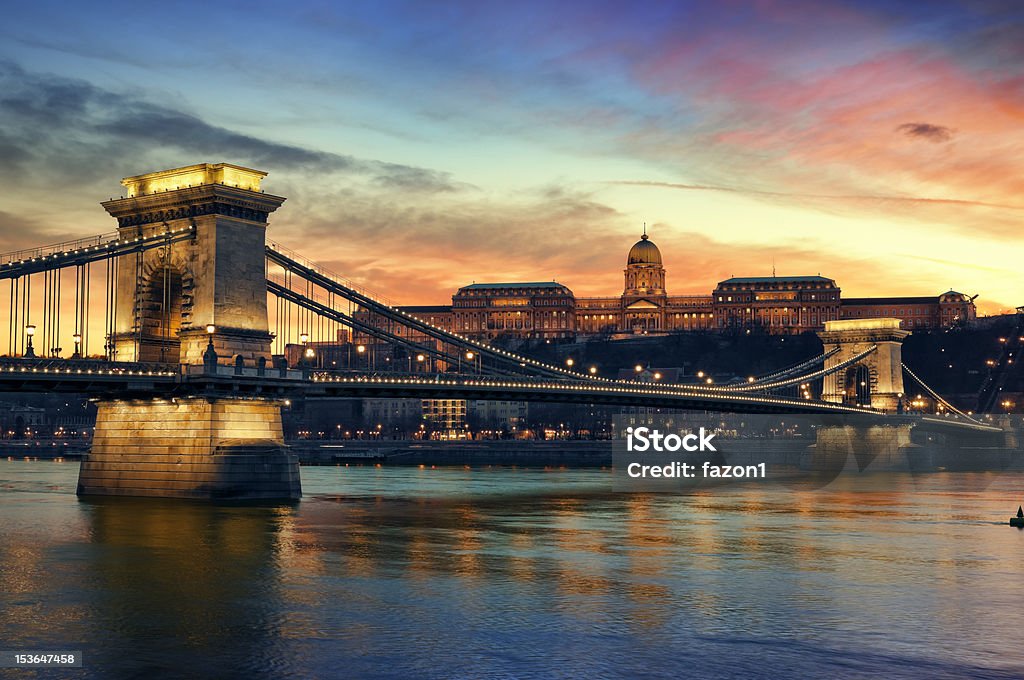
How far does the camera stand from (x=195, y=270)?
63281 millimetres

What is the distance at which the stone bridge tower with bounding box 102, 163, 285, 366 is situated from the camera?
62625 millimetres

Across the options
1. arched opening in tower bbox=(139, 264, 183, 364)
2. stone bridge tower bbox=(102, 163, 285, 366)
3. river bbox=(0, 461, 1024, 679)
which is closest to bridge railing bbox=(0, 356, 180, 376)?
stone bridge tower bbox=(102, 163, 285, 366)

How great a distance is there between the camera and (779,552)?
145 ft

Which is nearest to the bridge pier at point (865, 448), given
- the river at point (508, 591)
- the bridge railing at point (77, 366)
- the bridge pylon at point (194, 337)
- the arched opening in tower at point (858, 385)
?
the arched opening in tower at point (858, 385)

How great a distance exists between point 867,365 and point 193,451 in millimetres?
108033

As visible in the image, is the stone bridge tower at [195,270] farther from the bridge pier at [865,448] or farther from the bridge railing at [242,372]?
the bridge pier at [865,448]

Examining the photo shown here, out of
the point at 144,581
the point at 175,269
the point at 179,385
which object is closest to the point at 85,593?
the point at 144,581

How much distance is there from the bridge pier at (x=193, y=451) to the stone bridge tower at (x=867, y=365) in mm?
96617

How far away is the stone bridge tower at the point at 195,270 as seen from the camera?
62625 mm

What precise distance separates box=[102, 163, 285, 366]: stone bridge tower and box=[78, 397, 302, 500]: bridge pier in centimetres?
296

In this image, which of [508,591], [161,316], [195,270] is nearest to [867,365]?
[161,316]

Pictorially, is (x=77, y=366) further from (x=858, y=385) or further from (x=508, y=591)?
(x=858, y=385)

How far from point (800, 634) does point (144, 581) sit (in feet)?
62.2

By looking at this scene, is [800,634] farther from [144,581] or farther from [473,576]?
[144,581]
